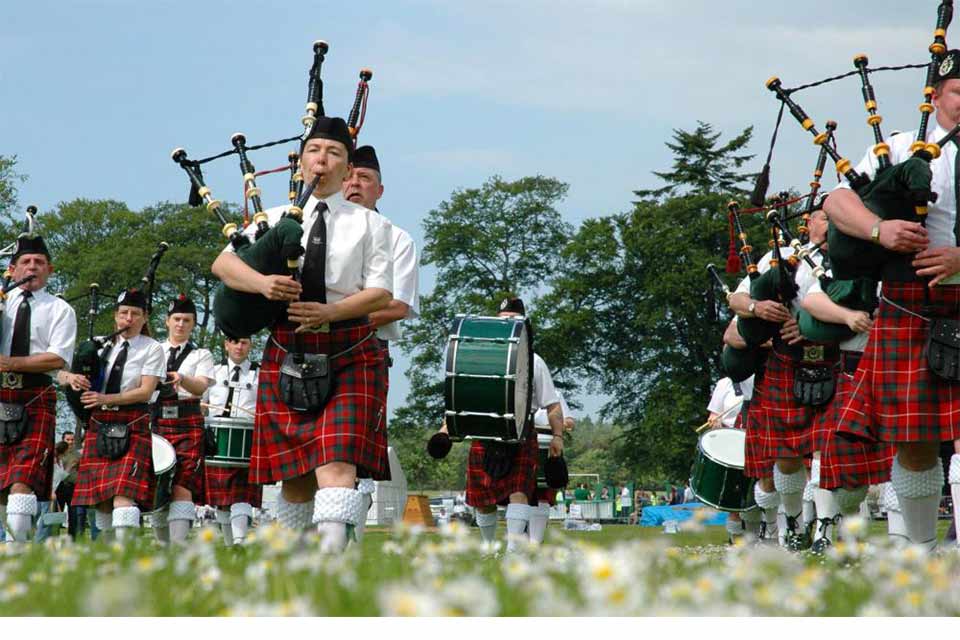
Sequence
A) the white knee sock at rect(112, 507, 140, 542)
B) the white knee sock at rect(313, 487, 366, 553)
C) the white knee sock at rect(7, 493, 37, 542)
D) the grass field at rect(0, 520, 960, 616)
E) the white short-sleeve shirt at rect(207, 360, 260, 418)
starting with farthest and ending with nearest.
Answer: the white short-sleeve shirt at rect(207, 360, 260, 418)
the white knee sock at rect(112, 507, 140, 542)
the white knee sock at rect(7, 493, 37, 542)
the white knee sock at rect(313, 487, 366, 553)
the grass field at rect(0, 520, 960, 616)

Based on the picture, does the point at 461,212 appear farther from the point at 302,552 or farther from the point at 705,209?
the point at 302,552

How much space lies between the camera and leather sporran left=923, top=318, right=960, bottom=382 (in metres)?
4.32

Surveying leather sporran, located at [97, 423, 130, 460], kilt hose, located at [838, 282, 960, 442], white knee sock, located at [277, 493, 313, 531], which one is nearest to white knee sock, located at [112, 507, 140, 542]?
leather sporran, located at [97, 423, 130, 460]

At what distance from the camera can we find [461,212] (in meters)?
41.5

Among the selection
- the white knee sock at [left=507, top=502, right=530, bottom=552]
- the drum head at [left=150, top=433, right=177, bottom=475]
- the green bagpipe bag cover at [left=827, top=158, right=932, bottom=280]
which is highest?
the green bagpipe bag cover at [left=827, top=158, right=932, bottom=280]

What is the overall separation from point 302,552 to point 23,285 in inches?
225

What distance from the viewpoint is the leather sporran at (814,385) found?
761 cm

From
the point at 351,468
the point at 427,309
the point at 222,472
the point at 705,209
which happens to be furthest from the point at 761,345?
the point at 427,309

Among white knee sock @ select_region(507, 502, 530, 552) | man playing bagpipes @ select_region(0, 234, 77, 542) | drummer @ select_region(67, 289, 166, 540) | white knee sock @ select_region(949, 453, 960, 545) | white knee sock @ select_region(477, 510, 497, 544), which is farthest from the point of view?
white knee sock @ select_region(477, 510, 497, 544)

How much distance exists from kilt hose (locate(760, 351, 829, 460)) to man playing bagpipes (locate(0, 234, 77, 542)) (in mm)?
4224

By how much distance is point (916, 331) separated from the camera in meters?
4.46

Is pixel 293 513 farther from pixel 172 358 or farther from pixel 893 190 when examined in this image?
pixel 172 358

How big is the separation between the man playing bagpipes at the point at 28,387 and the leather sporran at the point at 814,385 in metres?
4.30

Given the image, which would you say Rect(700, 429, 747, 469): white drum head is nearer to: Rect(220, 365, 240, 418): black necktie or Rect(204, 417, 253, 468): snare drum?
Rect(204, 417, 253, 468): snare drum
